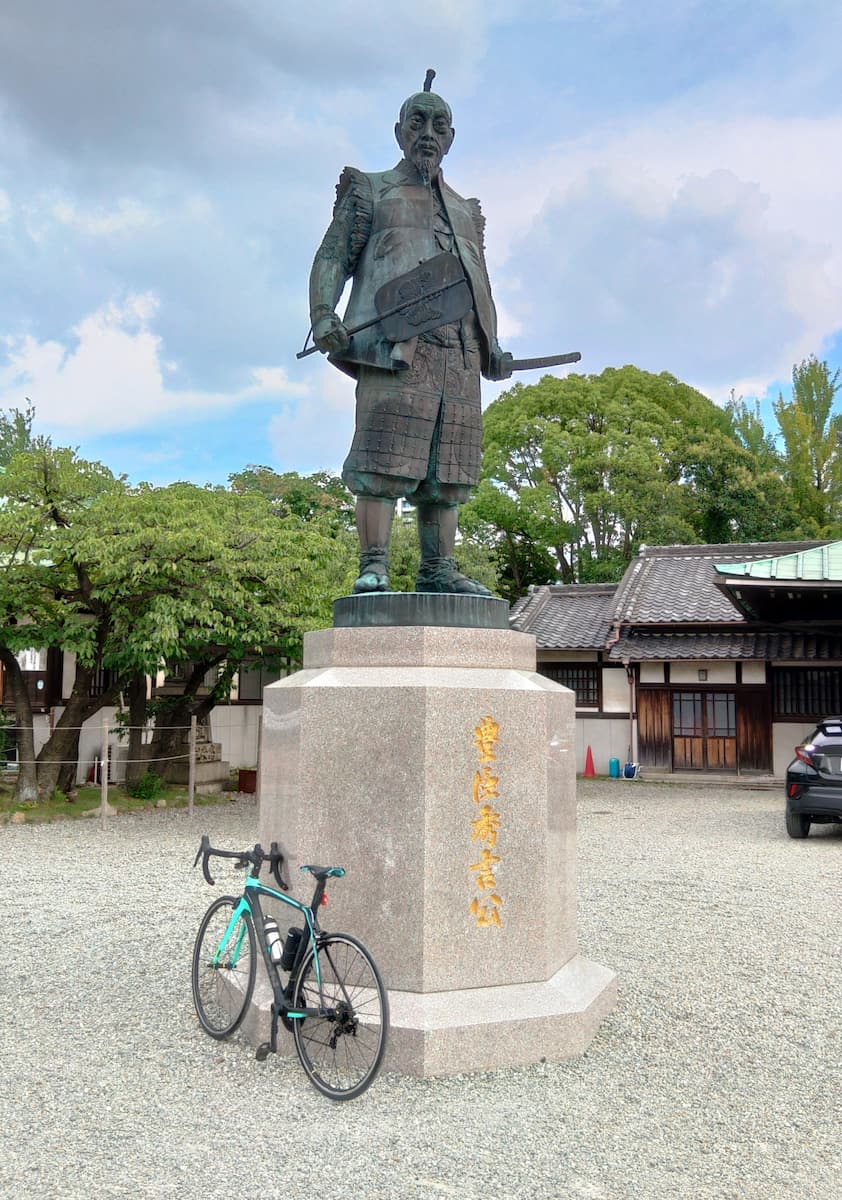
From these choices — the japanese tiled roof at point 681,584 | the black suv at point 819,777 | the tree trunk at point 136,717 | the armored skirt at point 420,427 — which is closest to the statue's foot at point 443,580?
the armored skirt at point 420,427

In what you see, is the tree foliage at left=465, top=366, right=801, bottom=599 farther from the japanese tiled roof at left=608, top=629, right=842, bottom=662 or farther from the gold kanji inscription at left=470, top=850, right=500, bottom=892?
the gold kanji inscription at left=470, top=850, right=500, bottom=892

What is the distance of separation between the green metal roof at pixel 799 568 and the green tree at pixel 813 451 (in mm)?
12770

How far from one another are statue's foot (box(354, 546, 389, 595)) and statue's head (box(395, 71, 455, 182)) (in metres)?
1.97

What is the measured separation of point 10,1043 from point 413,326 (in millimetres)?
3853

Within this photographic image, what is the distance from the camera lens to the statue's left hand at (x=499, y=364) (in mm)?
5094

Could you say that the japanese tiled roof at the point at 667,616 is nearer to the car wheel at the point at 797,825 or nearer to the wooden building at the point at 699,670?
the wooden building at the point at 699,670

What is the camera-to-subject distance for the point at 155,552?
10.9m

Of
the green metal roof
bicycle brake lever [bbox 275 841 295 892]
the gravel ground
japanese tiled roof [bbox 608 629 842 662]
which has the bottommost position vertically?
the gravel ground

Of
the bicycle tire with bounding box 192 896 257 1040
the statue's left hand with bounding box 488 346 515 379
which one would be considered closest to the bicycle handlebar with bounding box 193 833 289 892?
the bicycle tire with bounding box 192 896 257 1040

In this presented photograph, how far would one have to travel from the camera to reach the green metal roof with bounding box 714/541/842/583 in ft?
46.1

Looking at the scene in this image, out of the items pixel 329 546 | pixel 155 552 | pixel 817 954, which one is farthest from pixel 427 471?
pixel 329 546

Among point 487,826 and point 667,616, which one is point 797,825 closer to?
point 667,616

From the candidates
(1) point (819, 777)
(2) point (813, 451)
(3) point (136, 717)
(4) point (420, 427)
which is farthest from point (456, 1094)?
(2) point (813, 451)

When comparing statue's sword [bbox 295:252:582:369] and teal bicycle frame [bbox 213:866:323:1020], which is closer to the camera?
teal bicycle frame [bbox 213:866:323:1020]
